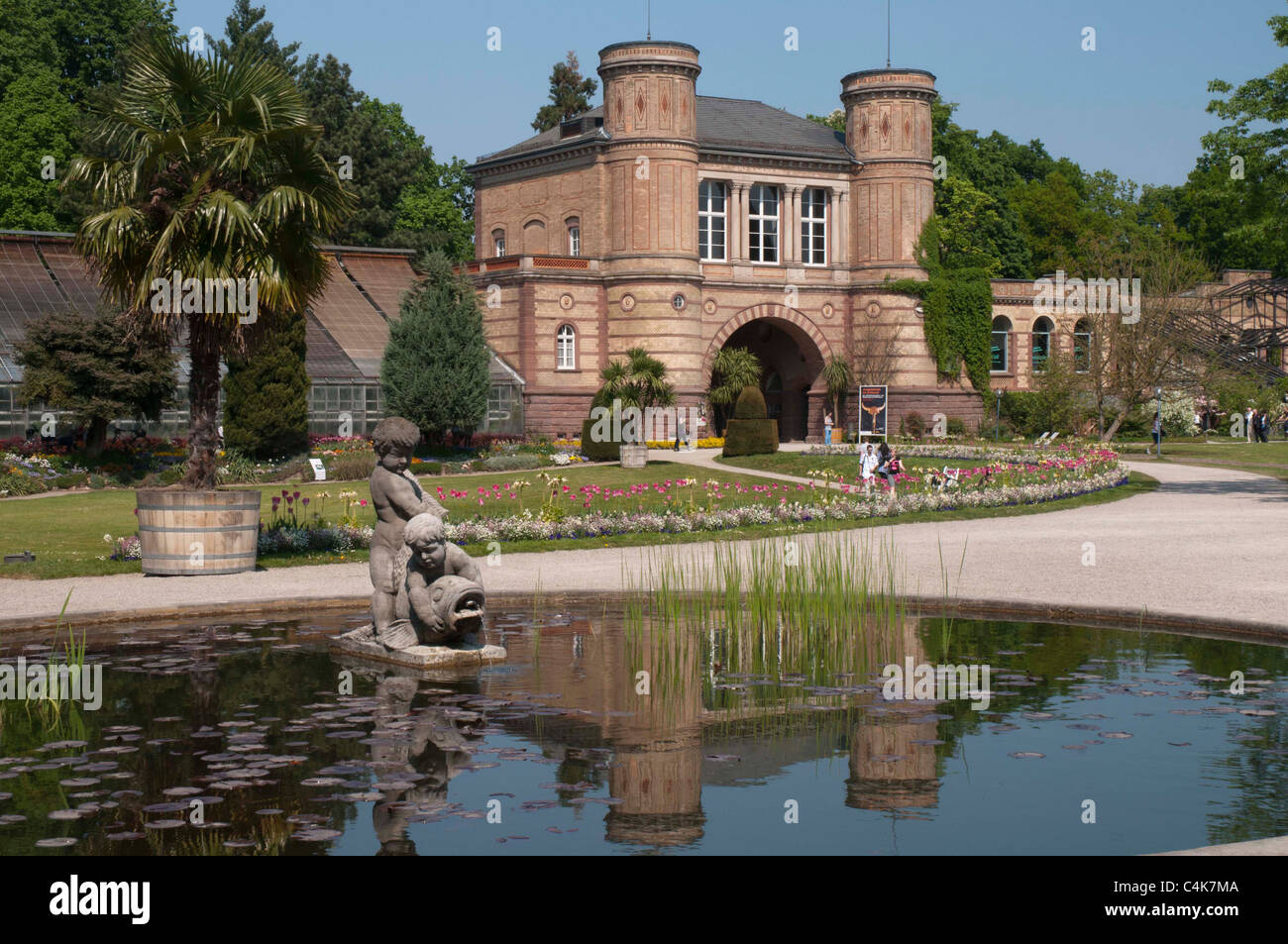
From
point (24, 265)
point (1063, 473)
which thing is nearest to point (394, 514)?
point (1063, 473)

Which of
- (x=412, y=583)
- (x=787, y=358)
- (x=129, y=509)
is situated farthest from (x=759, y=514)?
(x=787, y=358)

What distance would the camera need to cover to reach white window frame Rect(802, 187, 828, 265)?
5669 cm

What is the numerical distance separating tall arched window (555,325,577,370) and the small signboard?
10781 millimetres

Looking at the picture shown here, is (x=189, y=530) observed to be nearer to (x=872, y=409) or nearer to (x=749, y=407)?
(x=749, y=407)

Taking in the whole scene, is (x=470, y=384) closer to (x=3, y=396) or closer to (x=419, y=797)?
(x=3, y=396)

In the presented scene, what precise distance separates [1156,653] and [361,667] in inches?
266

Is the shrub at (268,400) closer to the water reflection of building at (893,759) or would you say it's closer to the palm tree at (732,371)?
the palm tree at (732,371)

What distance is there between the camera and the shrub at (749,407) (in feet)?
142

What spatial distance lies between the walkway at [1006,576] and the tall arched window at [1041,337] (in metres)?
39.2

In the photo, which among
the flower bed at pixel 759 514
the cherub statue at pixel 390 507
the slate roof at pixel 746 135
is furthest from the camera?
the slate roof at pixel 746 135

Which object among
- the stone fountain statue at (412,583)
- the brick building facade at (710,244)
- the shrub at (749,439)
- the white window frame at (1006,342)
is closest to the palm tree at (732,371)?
the brick building facade at (710,244)

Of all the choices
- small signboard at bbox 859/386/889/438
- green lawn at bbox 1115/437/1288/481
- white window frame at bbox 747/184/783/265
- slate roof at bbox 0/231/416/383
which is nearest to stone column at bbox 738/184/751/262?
white window frame at bbox 747/184/783/265
